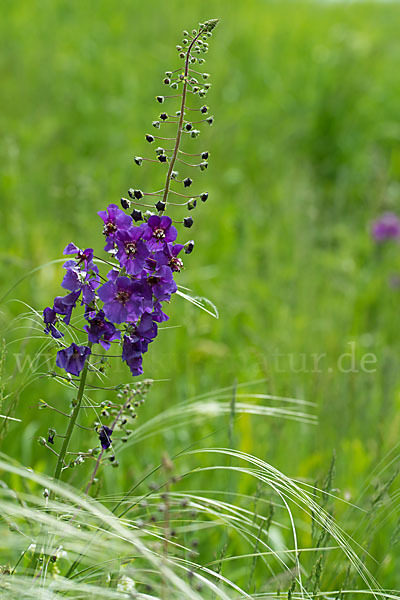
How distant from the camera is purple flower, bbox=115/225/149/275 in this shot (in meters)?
1.04

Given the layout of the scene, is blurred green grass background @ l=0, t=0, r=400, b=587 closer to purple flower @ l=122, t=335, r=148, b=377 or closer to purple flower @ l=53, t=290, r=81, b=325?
purple flower @ l=122, t=335, r=148, b=377

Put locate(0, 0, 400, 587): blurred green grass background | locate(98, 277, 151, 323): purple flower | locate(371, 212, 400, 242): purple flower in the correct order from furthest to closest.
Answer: locate(371, 212, 400, 242): purple flower → locate(0, 0, 400, 587): blurred green grass background → locate(98, 277, 151, 323): purple flower

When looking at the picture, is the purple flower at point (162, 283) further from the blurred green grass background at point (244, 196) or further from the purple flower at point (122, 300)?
the blurred green grass background at point (244, 196)

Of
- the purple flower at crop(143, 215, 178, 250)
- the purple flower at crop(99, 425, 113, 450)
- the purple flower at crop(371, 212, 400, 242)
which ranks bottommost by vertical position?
the purple flower at crop(99, 425, 113, 450)

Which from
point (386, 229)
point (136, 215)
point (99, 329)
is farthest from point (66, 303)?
point (386, 229)

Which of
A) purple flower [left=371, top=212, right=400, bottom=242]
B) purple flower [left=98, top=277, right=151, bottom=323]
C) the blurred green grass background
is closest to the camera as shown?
purple flower [left=98, top=277, right=151, bottom=323]

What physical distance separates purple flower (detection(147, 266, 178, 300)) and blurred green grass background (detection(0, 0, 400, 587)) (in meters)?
0.82

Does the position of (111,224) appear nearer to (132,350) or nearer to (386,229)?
(132,350)

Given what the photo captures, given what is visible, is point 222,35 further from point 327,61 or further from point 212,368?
point 212,368

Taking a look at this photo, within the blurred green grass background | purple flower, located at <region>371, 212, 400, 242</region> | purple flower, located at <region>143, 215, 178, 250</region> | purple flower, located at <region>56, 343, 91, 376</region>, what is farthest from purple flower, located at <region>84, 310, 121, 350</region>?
purple flower, located at <region>371, 212, 400, 242</region>

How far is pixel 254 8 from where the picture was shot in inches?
301

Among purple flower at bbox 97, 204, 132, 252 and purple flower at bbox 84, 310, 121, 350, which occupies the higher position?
purple flower at bbox 97, 204, 132, 252

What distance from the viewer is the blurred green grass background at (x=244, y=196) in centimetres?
243

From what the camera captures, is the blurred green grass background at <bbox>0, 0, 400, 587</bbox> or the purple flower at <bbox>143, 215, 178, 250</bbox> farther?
the blurred green grass background at <bbox>0, 0, 400, 587</bbox>
